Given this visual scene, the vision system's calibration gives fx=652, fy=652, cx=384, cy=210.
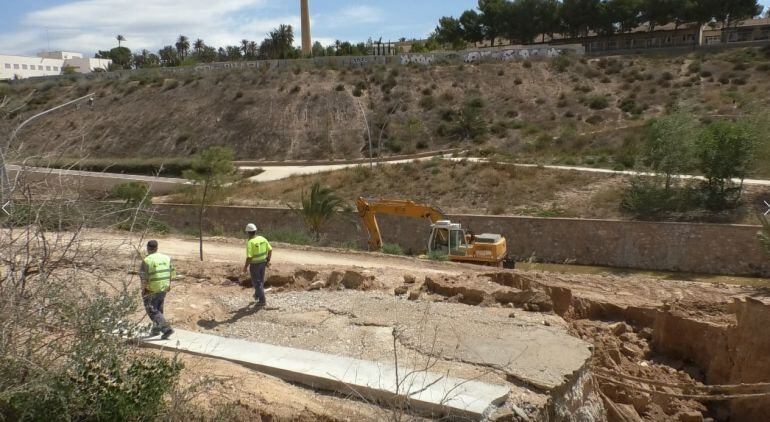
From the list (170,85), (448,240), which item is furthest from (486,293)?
(170,85)

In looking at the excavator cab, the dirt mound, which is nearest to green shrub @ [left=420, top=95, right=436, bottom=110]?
the excavator cab

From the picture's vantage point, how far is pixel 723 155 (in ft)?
88.3

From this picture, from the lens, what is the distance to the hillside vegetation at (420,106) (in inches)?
1818

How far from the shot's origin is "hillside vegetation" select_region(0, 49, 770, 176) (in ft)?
152

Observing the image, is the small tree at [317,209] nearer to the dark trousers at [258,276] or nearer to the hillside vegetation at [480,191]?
the hillside vegetation at [480,191]

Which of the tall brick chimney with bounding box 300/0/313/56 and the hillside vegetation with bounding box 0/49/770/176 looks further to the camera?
the tall brick chimney with bounding box 300/0/313/56

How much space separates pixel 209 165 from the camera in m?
22.4

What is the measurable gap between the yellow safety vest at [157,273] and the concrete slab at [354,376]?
678 millimetres

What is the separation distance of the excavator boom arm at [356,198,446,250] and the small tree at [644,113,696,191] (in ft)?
36.2

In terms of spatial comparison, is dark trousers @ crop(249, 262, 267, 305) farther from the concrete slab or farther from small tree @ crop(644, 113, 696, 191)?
small tree @ crop(644, 113, 696, 191)

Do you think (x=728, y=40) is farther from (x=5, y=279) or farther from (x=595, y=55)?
(x=5, y=279)

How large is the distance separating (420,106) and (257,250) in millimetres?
44503

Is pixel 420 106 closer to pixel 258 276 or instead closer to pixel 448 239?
pixel 448 239

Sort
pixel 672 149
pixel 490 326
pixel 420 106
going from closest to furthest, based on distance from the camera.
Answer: pixel 490 326, pixel 672 149, pixel 420 106
